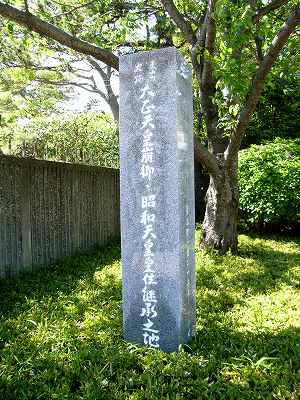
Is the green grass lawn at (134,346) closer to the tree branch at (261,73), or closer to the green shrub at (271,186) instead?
the tree branch at (261,73)

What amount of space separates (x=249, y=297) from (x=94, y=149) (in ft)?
19.8

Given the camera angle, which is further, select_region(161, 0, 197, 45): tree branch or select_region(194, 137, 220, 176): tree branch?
select_region(161, 0, 197, 45): tree branch

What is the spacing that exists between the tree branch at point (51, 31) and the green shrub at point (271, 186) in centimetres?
541

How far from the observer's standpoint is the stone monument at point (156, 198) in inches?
156

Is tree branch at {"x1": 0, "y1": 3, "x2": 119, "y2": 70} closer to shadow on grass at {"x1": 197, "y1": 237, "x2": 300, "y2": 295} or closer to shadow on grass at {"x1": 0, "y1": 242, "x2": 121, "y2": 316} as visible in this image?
shadow on grass at {"x1": 0, "y1": 242, "x2": 121, "y2": 316}

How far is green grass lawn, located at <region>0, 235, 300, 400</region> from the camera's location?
3.39 m

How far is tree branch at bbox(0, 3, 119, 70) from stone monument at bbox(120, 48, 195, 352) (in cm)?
231

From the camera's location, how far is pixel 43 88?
19.4m

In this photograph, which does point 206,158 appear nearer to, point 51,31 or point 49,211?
point 49,211

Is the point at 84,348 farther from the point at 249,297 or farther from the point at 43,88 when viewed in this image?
the point at 43,88

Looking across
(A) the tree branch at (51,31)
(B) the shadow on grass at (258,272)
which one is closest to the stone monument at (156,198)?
(B) the shadow on grass at (258,272)

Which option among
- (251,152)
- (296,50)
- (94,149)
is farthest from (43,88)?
(296,50)

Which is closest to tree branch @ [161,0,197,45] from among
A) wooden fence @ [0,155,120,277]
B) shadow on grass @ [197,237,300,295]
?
wooden fence @ [0,155,120,277]

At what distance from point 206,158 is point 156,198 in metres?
3.71
